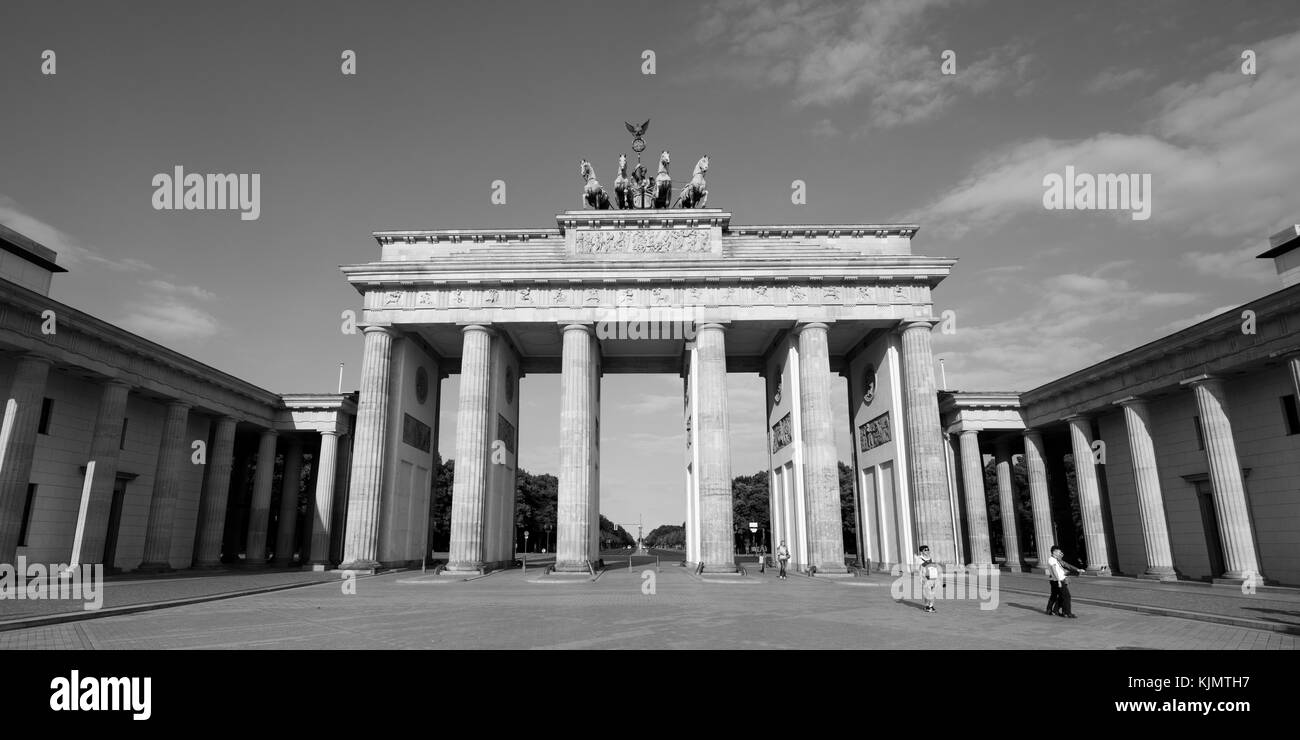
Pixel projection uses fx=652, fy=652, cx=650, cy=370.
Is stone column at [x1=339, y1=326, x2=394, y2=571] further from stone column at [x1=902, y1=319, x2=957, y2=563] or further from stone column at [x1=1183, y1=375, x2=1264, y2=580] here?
stone column at [x1=1183, y1=375, x2=1264, y2=580]

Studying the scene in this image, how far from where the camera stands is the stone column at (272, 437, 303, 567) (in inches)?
1623

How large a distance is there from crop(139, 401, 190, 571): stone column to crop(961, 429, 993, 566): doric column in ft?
137

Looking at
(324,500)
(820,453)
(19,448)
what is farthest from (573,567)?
(19,448)

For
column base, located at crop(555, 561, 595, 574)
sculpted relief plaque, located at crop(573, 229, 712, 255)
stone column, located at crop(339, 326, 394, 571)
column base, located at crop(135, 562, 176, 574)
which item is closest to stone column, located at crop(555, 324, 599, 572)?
column base, located at crop(555, 561, 595, 574)

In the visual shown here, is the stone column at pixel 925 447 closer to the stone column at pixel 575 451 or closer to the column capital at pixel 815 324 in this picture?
the column capital at pixel 815 324

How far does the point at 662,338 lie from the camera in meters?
36.9

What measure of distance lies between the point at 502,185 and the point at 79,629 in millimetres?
27734

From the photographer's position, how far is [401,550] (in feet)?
117

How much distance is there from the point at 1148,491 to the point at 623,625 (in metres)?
28.1

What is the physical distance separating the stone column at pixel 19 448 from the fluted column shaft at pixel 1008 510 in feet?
155

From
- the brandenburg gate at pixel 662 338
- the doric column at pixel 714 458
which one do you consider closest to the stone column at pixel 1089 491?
the brandenburg gate at pixel 662 338

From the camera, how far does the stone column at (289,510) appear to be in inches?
1623

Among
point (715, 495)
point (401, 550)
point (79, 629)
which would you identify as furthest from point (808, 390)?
point (79, 629)
